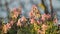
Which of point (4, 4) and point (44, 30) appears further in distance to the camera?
point (4, 4)

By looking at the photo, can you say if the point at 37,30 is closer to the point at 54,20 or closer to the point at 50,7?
the point at 54,20

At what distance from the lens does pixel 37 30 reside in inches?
120

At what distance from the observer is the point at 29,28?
10.5ft

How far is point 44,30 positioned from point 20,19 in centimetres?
38

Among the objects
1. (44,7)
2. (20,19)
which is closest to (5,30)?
(20,19)

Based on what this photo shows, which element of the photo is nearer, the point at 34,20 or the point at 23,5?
the point at 34,20

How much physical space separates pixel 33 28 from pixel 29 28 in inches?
3.7

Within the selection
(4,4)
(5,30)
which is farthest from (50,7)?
(5,30)

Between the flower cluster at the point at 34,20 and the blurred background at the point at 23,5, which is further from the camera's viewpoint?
the blurred background at the point at 23,5

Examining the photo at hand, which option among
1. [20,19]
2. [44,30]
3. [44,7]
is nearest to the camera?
[44,30]

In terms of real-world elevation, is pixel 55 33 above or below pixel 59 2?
below

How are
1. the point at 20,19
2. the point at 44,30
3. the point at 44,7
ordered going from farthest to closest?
the point at 44,7
the point at 20,19
the point at 44,30

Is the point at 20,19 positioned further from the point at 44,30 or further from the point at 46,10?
the point at 46,10

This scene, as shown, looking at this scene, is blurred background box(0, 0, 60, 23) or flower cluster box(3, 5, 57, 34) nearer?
flower cluster box(3, 5, 57, 34)
